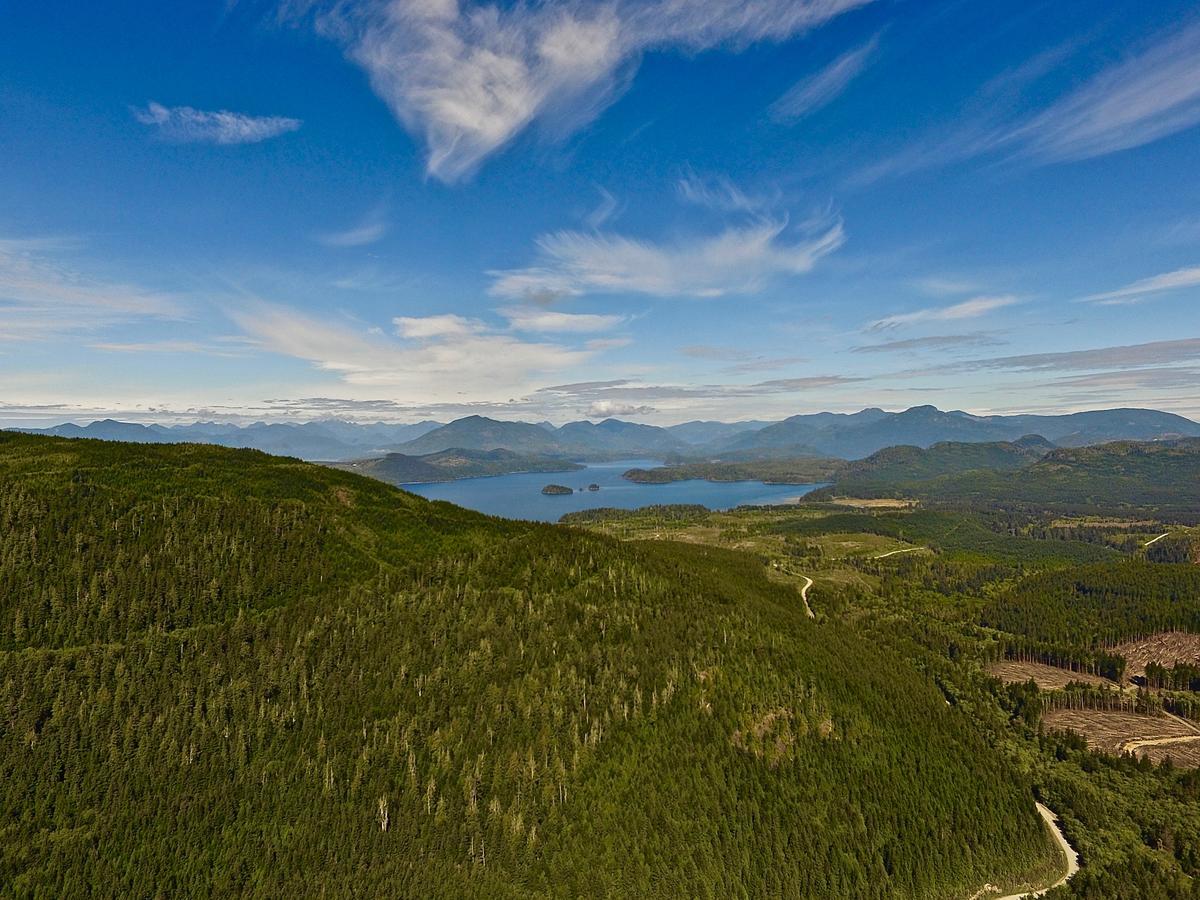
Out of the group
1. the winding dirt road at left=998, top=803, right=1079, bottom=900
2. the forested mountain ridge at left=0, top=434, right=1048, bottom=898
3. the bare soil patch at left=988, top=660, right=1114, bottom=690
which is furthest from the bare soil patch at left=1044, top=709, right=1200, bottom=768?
the forested mountain ridge at left=0, top=434, right=1048, bottom=898

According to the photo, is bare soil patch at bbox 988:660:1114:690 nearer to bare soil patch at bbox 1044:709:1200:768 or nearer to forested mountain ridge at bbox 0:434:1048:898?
bare soil patch at bbox 1044:709:1200:768

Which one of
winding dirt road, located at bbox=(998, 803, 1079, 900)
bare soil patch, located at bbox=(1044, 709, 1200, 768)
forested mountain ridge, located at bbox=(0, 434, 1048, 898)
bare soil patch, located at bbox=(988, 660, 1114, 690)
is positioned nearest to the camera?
forested mountain ridge, located at bbox=(0, 434, 1048, 898)

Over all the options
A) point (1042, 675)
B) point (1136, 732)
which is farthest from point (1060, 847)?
point (1042, 675)

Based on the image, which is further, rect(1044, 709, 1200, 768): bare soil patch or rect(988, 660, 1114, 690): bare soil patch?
rect(988, 660, 1114, 690): bare soil patch

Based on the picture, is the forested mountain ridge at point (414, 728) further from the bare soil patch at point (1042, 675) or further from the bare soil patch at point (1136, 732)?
the bare soil patch at point (1042, 675)

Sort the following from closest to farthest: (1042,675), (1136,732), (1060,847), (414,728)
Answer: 1. (1060,847)
2. (414,728)
3. (1136,732)
4. (1042,675)

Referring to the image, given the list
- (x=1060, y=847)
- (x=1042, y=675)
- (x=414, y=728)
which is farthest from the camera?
(x=1042, y=675)

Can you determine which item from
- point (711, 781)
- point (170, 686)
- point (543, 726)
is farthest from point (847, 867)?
point (170, 686)

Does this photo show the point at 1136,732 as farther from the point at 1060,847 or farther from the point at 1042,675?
the point at 1060,847
